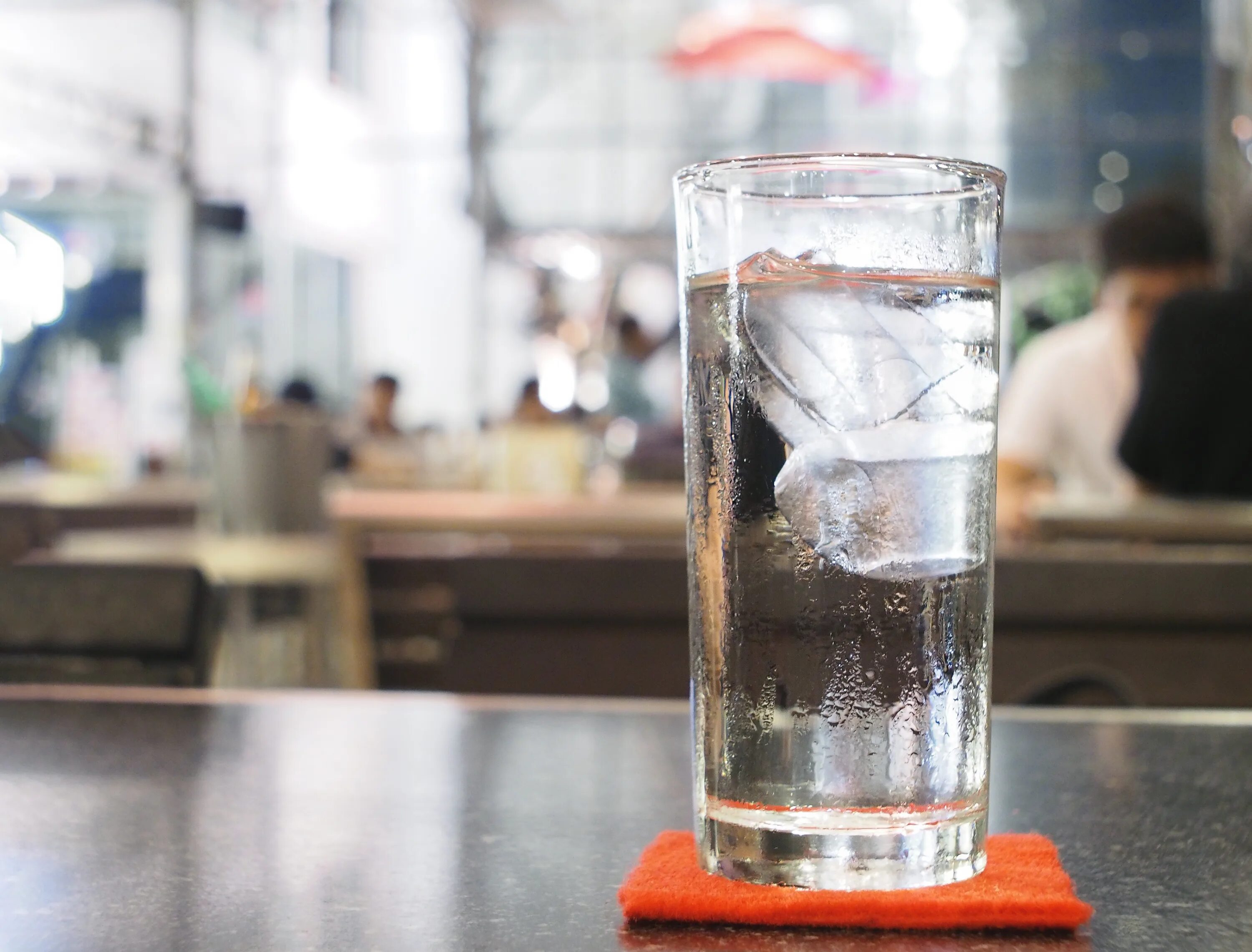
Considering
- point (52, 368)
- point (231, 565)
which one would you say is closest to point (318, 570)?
point (231, 565)

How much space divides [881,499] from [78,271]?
10.3 m

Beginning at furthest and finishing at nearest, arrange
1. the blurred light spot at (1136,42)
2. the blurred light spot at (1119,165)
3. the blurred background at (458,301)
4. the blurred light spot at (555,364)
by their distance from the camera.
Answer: the blurred light spot at (555,364) → the blurred light spot at (1119,165) → the blurred light spot at (1136,42) → the blurred background at (458,301)

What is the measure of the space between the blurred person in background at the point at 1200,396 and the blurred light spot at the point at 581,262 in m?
12.0

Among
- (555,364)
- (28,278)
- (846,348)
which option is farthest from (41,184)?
(846,348)

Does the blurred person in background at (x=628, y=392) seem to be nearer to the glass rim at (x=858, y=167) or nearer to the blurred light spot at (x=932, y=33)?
the blurred light spot at (x=932, y=33)

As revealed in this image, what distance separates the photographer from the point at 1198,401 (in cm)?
245

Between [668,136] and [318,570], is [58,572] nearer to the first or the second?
[318,570]

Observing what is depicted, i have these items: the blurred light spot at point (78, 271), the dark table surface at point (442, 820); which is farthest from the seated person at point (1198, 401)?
the blurred light spot at point (78, 271)

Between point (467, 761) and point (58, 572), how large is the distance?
601 millimetres

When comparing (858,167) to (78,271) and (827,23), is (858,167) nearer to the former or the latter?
(78,271)

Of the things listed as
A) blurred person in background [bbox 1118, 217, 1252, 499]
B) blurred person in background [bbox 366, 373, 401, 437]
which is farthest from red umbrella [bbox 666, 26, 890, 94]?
blurred person in background [bbox 1118, 217, 1252, 499]

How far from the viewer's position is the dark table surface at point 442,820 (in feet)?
1.24

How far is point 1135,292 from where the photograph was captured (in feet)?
9.39

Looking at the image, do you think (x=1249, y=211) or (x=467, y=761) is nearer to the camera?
(x=467, y=761)
